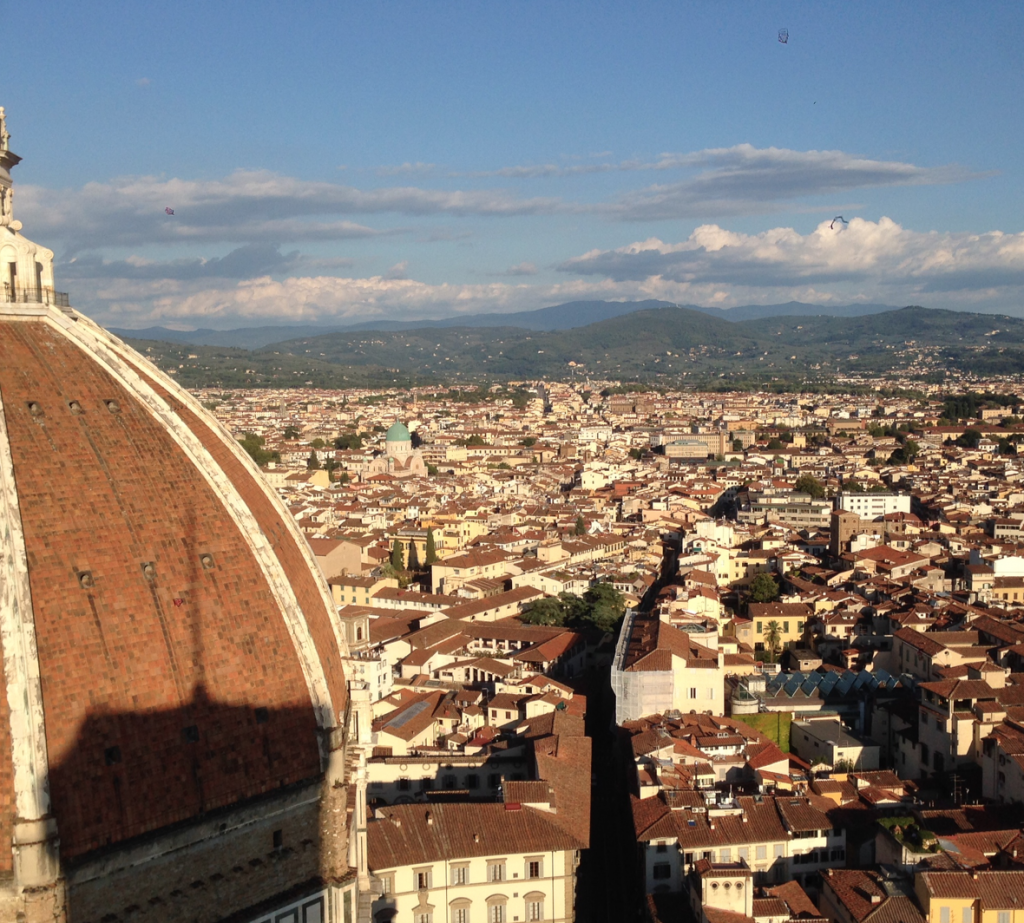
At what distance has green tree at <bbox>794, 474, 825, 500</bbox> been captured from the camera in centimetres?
6206

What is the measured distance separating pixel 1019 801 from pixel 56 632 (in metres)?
16.7

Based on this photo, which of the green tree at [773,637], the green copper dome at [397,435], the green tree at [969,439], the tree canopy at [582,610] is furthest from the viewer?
the green tree at [969,439]

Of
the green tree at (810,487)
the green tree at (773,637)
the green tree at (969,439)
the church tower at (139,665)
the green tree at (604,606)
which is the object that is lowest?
the green tree at (773,637)

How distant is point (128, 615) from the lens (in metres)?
8.42

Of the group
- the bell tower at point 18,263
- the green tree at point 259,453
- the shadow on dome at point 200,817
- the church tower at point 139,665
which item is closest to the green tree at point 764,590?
the church tower at point 139,665

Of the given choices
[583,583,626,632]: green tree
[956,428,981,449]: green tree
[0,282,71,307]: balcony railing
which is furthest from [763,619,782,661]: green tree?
[956,428,981,449]: green tree

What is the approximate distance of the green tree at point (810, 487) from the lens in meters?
62.1

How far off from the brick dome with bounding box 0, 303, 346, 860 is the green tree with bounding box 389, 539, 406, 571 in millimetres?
35558

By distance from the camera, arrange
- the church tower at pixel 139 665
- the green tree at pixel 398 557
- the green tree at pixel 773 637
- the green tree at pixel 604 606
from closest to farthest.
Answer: the church tower at pixel 139 665
the green tree at pixel 773 637
the green tree at pixel 604 606
the green tree at pixel 398 557

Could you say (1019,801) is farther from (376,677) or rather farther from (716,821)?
(376,677)

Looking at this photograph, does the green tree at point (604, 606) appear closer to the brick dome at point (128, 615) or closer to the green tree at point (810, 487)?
the brick dome at point (128, 615)

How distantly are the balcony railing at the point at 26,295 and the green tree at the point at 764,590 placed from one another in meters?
31.3

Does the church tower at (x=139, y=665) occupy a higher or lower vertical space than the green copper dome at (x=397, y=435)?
higher

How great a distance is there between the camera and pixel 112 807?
26.7ft
